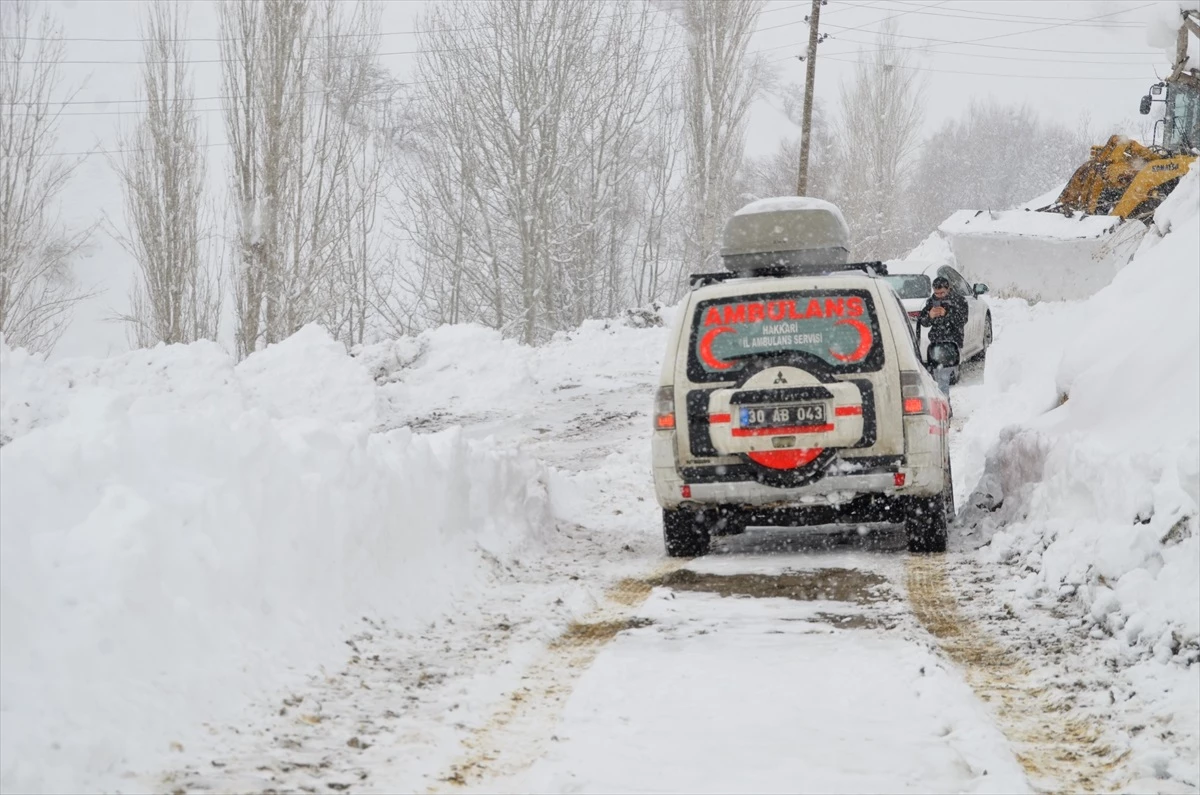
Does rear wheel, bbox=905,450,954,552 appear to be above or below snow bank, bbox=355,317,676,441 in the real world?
above

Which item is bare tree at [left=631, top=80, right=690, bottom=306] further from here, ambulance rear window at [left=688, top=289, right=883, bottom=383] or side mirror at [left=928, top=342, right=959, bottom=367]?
ambulance rear window at [left=688, top=289, right=883, bottom=383]

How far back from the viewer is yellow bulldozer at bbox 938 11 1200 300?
25.5m

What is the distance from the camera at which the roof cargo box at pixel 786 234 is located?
12.3m

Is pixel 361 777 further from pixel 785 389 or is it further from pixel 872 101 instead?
pixel 872 101

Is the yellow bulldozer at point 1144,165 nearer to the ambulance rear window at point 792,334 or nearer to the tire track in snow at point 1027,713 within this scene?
the ambulance rear window at point 792,334

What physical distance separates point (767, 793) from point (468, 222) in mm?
30324

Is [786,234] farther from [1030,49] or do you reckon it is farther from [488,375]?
[1030,49]

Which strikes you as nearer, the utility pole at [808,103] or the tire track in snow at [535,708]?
the tire track in snow at [535,708]

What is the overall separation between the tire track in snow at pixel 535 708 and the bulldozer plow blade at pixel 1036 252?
2010cm

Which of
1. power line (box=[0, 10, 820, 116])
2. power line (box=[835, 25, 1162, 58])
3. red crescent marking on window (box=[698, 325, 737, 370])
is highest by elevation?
power line (box=[835, 25, 1162, 58])

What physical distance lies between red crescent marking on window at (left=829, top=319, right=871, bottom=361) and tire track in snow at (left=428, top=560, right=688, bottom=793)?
6.99 ft

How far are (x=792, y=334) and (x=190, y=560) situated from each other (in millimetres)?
4103

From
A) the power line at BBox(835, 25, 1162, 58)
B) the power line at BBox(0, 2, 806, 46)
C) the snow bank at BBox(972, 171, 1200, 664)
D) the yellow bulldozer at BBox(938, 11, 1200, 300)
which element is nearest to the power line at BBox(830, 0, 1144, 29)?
the power line at BBox(835, 25, 1162, 58)

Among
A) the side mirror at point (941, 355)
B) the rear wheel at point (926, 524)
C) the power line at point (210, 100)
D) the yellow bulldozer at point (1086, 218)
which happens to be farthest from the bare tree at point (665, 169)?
the rear wheel at point (926, 524)
